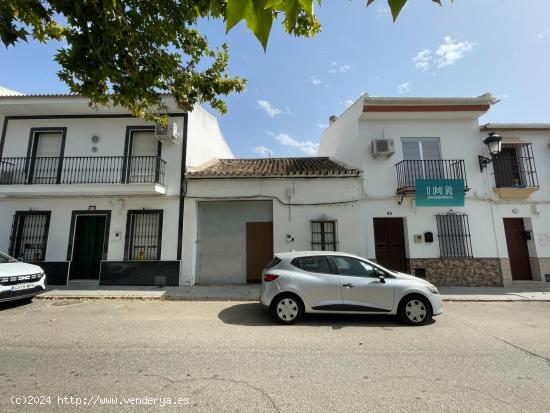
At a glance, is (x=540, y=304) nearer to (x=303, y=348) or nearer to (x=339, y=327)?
(x=339, y=327)

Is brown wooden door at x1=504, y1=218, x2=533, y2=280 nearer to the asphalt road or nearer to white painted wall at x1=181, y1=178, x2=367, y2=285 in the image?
the asphalt road

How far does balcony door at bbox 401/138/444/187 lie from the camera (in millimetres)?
10164

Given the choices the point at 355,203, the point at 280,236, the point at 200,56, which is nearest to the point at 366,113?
the point at 355,203

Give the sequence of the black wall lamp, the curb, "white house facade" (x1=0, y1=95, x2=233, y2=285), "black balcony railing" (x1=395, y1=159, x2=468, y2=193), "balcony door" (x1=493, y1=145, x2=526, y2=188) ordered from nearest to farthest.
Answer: the curb
"white house facade" (x1=0, y1=95, x2=233, y2=285)
the black wall lamp
"black balcony railing" (x1=395, y1=159, x2=468, y2=193)
"balcony door" (x1=493, y1=145, x2=526, y2=188)

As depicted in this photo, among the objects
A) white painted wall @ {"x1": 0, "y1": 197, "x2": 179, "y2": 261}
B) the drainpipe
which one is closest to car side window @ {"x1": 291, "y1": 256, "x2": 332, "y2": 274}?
the drainpipe

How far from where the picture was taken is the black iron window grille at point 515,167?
10273 mm

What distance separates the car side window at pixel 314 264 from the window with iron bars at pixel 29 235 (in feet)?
32.3

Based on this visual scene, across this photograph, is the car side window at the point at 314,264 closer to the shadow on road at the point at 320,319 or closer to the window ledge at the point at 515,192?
the shadow on road at the point at 320,319

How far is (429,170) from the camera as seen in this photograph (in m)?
10.2

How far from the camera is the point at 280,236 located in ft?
32.2

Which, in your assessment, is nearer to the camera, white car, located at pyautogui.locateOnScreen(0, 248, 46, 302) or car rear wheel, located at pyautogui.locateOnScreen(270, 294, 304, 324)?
car rear wheel, located at pyautogui.locateOnScreen(270, 294, 304, 324)

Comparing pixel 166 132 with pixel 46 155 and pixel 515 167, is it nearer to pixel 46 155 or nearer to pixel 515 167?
pixel 46 155

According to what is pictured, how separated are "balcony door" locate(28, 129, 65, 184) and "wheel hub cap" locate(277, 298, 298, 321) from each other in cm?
997

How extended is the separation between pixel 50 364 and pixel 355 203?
9148 millimetres
